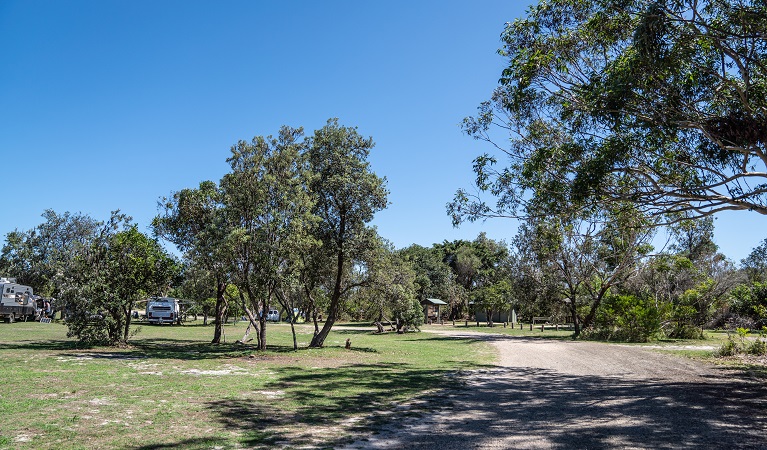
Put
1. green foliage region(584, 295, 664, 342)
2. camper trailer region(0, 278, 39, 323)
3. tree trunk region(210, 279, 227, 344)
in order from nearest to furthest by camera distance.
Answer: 1. tree trunk region(210, 279, 227, 344)
2. green foliage region(584, 295, 664, 342)
3. camper trailer region(0, 278, 39, 323)

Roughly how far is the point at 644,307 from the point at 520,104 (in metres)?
17.7

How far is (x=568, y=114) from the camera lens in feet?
45.0

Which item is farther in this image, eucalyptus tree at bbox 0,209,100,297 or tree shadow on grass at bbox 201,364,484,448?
eucalyptus tree at bbox 0,209,100,297

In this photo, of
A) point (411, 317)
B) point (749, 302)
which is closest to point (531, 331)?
point (411, 317)

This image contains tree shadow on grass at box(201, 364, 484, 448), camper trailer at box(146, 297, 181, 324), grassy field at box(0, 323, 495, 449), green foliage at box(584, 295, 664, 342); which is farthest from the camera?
camper trailer at box(146, 297, 181, 324)

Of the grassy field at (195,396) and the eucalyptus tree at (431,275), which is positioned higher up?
the eucalyptus tree at (431,275)

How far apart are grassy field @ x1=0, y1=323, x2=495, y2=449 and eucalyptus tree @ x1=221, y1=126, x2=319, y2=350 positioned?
112 inches

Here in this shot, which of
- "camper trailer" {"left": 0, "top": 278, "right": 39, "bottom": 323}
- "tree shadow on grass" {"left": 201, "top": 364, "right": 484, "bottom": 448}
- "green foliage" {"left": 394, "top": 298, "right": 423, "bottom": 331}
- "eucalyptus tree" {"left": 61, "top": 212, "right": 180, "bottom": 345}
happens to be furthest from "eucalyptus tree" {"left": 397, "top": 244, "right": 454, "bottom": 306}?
"tree shadow on grass" {"left": 201, "top": 364, "right": 484, "bottom": 448}

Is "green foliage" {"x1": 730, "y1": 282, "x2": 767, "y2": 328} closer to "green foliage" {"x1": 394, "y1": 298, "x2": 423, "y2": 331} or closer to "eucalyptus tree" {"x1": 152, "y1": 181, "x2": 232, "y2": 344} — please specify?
"green foliage" {"x1": 394, "y1": 298, "x2": 423, "y2": 331}

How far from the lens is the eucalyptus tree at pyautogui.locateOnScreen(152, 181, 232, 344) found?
17078mm

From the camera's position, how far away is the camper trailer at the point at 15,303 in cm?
3453

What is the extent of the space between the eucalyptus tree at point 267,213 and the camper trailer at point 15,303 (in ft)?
88.6

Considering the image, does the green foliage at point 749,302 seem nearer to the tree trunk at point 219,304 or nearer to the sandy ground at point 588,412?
the sandy ground at point 588,412

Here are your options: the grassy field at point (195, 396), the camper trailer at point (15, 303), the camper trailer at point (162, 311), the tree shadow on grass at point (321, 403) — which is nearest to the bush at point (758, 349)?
the grassy field at point (195, 396)
